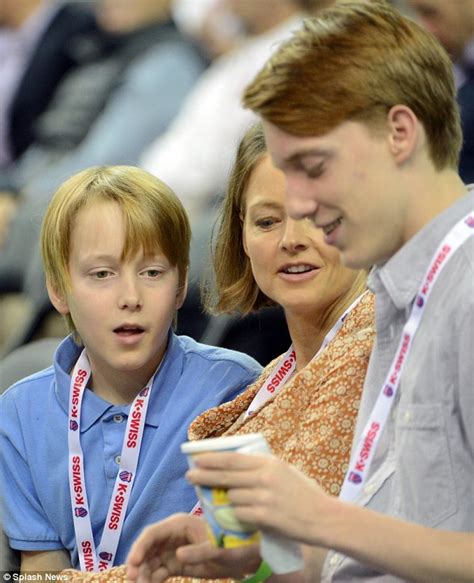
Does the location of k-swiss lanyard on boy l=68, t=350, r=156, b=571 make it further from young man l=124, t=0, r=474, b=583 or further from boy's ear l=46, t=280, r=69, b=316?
young man l=124, t=0, r=474, b=583

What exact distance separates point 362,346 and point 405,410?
0.37 meters

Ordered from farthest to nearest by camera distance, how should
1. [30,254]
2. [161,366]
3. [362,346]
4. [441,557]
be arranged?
[30,254] < [161,366] < [362,346] < [441,557]

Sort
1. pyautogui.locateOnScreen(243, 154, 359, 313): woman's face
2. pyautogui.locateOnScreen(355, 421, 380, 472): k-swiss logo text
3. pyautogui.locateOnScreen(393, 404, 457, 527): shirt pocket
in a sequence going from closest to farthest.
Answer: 1. pyautogui.locateOnScreen(393, 404, 457, 527): shirt pocket
2. pyautogui.locateOnScreen(355, 421, 380, 472): k-swiss logo text
3. pyautogui.locateOnScreen(243, 154, 359, 313): woman's face

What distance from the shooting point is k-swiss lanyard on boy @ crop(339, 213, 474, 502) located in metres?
1.84

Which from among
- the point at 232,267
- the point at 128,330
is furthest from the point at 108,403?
the point at 232,267

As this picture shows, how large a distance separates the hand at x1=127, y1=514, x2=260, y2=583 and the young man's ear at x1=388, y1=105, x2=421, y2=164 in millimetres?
605

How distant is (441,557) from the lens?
173 cm

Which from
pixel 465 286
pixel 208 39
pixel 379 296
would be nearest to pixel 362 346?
pixel 379 296

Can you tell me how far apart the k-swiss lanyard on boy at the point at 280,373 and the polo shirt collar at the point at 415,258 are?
15.3 inches

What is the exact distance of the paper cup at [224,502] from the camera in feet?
5.69

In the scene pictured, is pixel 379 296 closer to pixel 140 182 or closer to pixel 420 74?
pixel 420 74

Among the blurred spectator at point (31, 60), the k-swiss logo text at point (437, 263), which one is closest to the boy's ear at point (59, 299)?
the k-swiss logo text at point (437, 263)

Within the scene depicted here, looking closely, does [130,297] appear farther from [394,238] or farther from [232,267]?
[394,238]

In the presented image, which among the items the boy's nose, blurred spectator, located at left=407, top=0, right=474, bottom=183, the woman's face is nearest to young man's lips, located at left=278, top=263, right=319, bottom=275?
the woman's face
